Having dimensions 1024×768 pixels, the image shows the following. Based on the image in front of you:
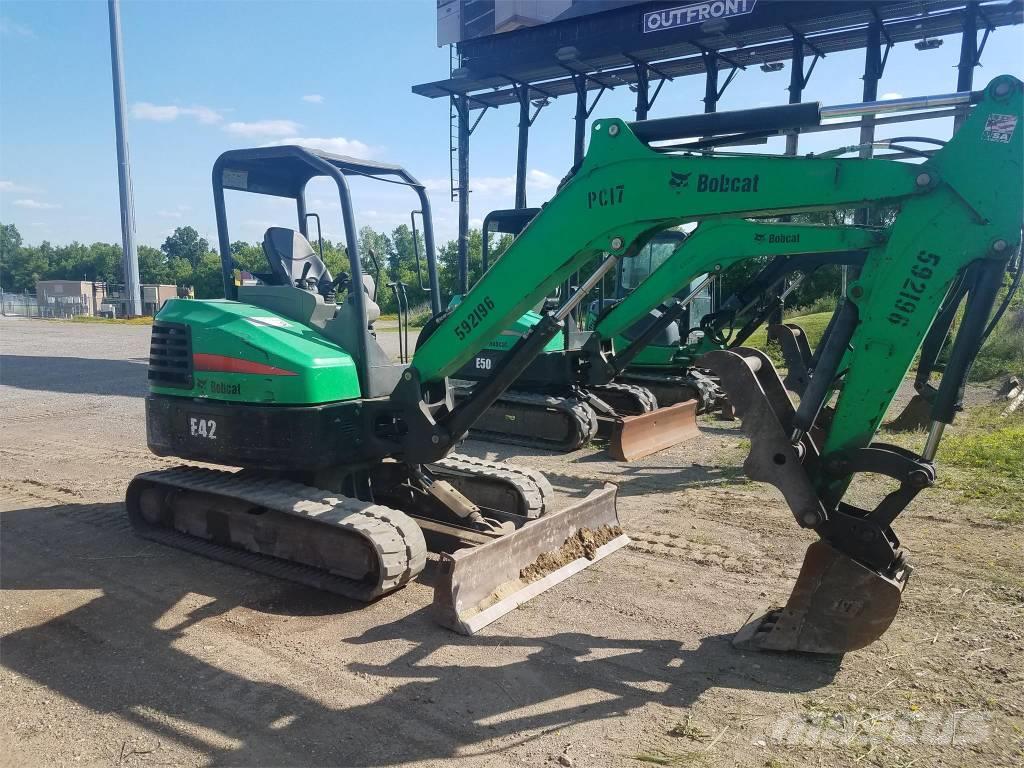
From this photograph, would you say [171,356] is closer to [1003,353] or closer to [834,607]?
[834,607]

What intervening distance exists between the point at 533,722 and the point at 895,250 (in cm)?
269

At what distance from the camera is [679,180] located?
13.1 ft

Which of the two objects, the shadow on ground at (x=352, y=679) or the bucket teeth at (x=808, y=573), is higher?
the bucket teeth at (x=808, y=573)

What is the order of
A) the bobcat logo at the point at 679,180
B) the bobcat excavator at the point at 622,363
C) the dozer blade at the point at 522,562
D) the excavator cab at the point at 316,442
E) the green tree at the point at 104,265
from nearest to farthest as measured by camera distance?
the bobcat logo at the point at 679,180, the dozer blade at the point at 522,562, the excavator cab at the point at 316,442, the bobcat excavator at the point at 622,363, the green tree at the point at 104,265

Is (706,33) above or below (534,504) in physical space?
above

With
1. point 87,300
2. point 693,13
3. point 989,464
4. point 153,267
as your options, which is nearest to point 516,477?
point 989,464

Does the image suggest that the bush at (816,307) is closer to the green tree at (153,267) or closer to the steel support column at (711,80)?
the steel support column at (711,80)

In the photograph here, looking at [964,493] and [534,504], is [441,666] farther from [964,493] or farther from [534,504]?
[964,493]

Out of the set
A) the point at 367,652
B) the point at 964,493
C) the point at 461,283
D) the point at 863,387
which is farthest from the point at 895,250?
the point at 461,283

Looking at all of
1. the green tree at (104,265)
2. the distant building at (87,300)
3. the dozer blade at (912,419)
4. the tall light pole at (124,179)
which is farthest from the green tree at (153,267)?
the dozer blade at (912,419)

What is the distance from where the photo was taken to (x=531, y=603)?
4.55 m

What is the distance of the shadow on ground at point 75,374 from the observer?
43.8ft

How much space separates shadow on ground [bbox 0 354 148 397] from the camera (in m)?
13.4

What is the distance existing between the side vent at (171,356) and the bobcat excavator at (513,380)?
0.02 m
